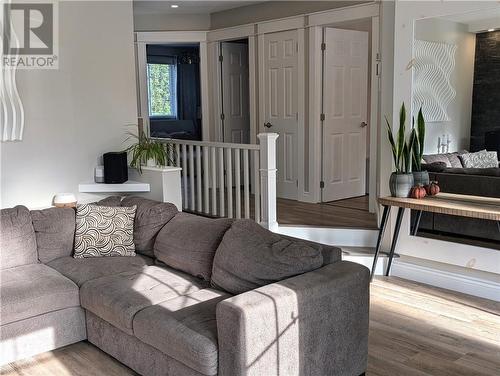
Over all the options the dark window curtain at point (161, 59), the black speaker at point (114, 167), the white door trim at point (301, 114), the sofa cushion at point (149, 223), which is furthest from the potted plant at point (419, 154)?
the dark window curtain at point (161, 59)

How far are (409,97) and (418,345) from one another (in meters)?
1.99

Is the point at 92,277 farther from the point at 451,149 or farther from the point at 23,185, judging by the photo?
the point at 451,149

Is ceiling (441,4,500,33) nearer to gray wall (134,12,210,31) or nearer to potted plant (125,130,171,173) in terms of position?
potted plant (125,130,171,173)

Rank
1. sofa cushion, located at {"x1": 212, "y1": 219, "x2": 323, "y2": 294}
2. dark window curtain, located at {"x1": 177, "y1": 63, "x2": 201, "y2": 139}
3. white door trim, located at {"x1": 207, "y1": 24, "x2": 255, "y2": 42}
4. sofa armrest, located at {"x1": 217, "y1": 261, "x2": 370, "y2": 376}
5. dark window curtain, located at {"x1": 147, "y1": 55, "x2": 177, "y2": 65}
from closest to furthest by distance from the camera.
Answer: sofa armrest, located at {"x1": 217, "y1": 261, "x2": 370, "y2": 376}
sofa cushion, located at {"x1": 212, "y1": 219, "x2": 323, "y2": 294}
white door trim, located at {"x1": 207, "y1": 24, "x2": 255, "y2": 42}
dark window curtain, located at {"x1": 147, "y1": 55, "x2": 177, "y2": 65}
dark window curtain, located at {"x1": 177, "y1": 63, "x2": 201, "y2": 139}

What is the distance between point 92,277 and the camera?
329 cm

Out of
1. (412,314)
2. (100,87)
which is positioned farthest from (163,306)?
(100,87)

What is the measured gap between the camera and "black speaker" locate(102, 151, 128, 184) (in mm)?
4879

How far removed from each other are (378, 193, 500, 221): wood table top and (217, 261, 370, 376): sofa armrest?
52.0 inches

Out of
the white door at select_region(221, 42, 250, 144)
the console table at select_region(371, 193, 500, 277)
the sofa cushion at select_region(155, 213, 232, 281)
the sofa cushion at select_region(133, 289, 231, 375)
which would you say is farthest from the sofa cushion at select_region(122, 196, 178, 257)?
the white door at select_region(221, 42, 250, 144)

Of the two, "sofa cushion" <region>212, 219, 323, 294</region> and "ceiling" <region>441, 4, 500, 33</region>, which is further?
"ceiling" <region>441, 4, 500, 33</region>

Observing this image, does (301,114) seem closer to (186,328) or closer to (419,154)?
(419,154)

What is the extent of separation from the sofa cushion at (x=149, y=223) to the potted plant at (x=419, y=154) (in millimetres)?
1897

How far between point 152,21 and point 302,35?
223cm

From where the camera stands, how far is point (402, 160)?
13.9 feet
